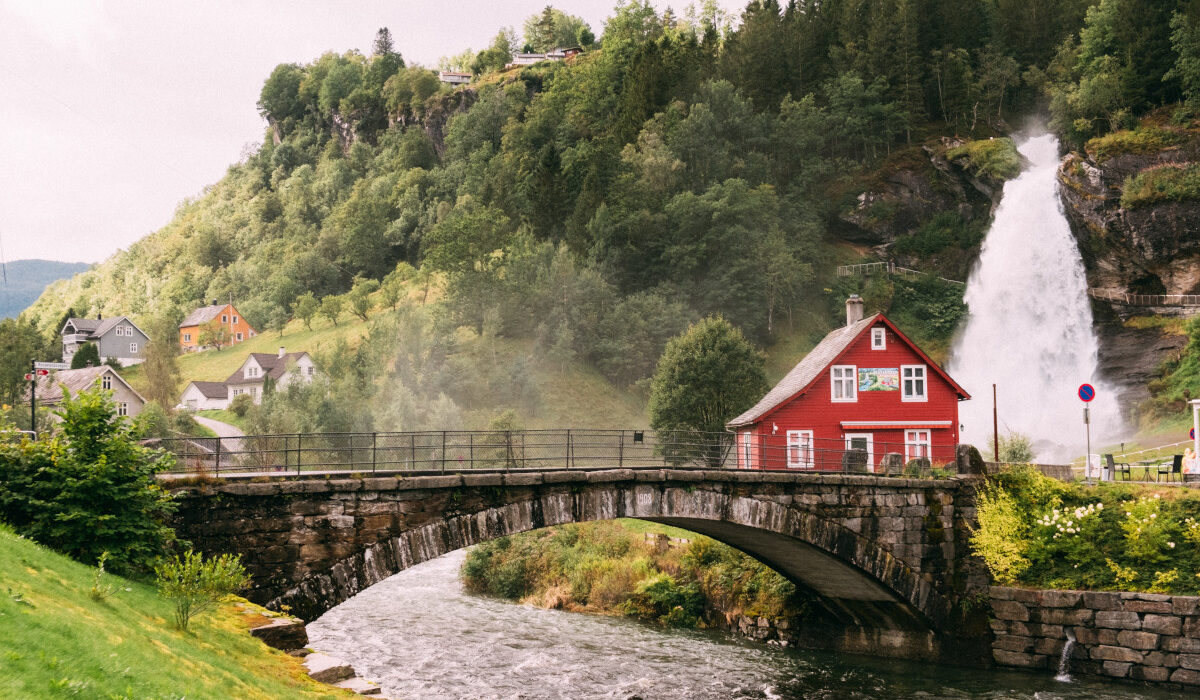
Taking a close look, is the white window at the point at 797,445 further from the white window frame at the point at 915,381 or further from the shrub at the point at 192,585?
the shrub at the point at 192,585

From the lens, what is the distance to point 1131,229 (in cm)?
6806

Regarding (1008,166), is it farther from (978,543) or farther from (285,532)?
(285,532)

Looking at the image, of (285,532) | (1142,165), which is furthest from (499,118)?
(285,532)

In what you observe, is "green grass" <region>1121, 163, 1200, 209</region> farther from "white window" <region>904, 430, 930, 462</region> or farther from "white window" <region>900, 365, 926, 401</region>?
"white window" <region>904, 430, 930, 462</region>

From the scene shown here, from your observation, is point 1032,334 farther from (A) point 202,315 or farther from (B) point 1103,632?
(A) point 202,315

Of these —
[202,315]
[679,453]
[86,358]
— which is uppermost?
[202,315]

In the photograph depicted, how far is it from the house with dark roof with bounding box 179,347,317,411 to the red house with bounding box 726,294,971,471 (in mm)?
56945

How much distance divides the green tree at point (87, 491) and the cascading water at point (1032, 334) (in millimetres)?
51111

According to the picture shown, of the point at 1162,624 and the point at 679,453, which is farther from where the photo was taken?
the point at 679,453

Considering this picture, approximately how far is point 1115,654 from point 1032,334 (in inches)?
1865

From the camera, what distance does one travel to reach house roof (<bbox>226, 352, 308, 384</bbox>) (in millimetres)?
91625

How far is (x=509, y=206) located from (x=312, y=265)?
34.2 metres

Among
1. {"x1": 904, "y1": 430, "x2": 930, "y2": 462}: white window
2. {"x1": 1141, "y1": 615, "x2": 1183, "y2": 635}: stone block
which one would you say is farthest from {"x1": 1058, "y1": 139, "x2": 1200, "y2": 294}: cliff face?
{"x1": 1141, "y1": 615, "x2": 1183, "y2": 635}: stone block

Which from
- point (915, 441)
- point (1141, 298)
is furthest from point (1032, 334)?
point (915, 441)
